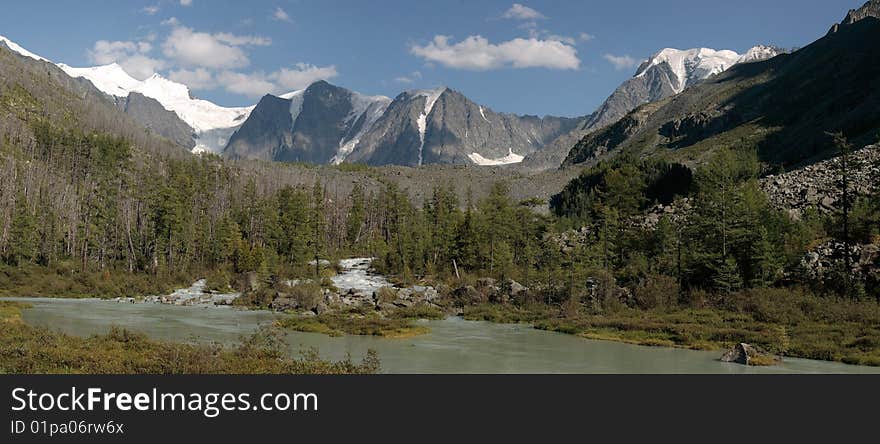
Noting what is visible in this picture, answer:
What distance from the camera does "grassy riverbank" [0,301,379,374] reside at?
67.2 ft

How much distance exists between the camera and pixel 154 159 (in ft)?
575

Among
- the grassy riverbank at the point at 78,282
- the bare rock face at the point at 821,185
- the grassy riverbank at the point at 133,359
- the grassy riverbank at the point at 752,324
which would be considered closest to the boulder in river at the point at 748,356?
the grassy riverbank at the point at 752,324

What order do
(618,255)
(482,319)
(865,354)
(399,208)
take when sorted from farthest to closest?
(399,208)
(618,255)
(482,319)
(865,354)

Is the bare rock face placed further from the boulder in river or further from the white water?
the white water

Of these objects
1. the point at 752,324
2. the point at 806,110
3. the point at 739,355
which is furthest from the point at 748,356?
the point at 806,110

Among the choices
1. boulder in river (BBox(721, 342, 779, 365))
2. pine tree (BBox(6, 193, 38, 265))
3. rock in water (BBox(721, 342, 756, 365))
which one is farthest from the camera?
pine tree (BBox(6, 193, 38, 265))

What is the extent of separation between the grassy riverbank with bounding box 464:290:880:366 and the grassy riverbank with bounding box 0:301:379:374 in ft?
69.3

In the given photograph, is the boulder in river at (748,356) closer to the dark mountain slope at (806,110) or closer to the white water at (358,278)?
the white water at (358,278)

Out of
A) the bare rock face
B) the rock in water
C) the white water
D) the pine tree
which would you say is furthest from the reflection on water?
the pine tree

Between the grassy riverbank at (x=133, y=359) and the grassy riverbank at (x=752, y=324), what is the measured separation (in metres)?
21.1

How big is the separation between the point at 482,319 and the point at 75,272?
195 ft

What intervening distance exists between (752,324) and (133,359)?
3490 cm
